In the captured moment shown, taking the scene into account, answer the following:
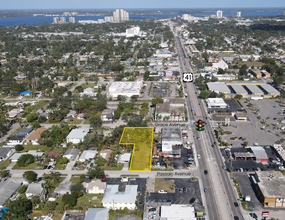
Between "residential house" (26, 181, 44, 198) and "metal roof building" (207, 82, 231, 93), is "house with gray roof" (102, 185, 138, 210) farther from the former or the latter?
"metal roof building" (207, 82, 231, 93)

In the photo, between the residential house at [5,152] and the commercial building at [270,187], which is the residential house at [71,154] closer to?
the residential house at [5,152]

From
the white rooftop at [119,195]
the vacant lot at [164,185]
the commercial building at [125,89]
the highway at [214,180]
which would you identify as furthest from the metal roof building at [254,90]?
the white rooftop at [119,195]

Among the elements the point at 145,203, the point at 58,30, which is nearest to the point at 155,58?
the point at 145,203

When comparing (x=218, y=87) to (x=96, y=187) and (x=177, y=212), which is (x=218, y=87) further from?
(x=96, y=187)

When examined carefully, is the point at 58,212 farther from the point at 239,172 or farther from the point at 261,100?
the point at 261,100

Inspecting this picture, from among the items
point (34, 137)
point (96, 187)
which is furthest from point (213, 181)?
point (34, 137)

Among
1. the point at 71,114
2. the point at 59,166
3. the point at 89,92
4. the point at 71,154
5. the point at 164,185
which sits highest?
the point at 89,92
